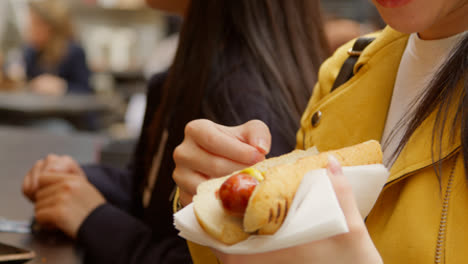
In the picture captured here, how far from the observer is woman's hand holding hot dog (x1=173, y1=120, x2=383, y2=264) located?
53 centimetres

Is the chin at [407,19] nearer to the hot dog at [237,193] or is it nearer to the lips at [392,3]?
the lips at [392,3]

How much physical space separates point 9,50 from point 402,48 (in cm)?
684

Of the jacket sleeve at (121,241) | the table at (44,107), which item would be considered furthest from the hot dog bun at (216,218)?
the table at (44,107)

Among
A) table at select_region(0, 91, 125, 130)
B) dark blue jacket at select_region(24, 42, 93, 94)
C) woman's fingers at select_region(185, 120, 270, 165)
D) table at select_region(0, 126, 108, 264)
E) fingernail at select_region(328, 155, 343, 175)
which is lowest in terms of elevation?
dark blue jacket at select_region(24, 42, 93, 94)

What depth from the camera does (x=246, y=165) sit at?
665mm

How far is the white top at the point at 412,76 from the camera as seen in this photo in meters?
0.75

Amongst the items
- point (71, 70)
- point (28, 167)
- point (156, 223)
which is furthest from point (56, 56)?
point (156, 223)

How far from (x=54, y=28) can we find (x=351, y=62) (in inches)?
183

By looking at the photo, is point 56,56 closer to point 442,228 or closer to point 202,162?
point 202,162

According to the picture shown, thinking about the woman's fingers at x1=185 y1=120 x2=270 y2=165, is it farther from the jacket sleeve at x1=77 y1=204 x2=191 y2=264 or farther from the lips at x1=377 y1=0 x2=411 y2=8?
the jacket sleeve at x1=77 y1=204 x2=191 y2=264

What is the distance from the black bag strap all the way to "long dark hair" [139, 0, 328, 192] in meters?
0.18

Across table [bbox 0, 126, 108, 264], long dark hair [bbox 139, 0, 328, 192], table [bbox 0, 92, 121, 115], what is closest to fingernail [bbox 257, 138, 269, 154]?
long dark hair [bbox 139, 0, 328, 192]

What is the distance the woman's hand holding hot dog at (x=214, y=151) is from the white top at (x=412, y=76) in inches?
7.9

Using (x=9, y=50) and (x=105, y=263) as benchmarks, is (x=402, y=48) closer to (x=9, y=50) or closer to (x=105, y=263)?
(x=105, y=263)
